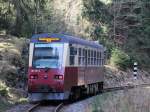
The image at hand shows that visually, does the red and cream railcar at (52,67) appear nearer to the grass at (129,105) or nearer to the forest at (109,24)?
the grass at (129,105)

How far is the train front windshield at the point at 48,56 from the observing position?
21.6 metres

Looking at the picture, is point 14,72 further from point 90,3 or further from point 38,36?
point 90,3

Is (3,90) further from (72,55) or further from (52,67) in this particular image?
(72,55)

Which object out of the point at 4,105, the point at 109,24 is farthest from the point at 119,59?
the point at 4,105

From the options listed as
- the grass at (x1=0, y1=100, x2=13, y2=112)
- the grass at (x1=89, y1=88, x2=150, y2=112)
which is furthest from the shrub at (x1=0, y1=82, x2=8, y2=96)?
the grass at (x1=89, y1=88, x2=150, y2=112)

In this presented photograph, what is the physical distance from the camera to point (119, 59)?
1670 inches

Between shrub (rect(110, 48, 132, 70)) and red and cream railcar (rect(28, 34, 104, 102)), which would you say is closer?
red and cream railcar (rect(28, 34, 104, 102))

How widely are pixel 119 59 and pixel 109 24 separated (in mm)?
4199

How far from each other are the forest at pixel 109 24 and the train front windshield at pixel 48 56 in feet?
41.3

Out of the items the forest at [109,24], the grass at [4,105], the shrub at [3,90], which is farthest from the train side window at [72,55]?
the forest at [109,24]

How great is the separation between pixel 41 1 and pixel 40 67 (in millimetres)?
8407

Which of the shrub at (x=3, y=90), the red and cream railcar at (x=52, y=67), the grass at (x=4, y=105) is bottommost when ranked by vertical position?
the grass at (x=4, y=105)

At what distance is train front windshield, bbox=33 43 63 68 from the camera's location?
70.9ft

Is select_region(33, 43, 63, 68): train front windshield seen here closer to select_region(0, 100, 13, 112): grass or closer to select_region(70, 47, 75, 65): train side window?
select_region(70, 47, 75, 65): train side window
